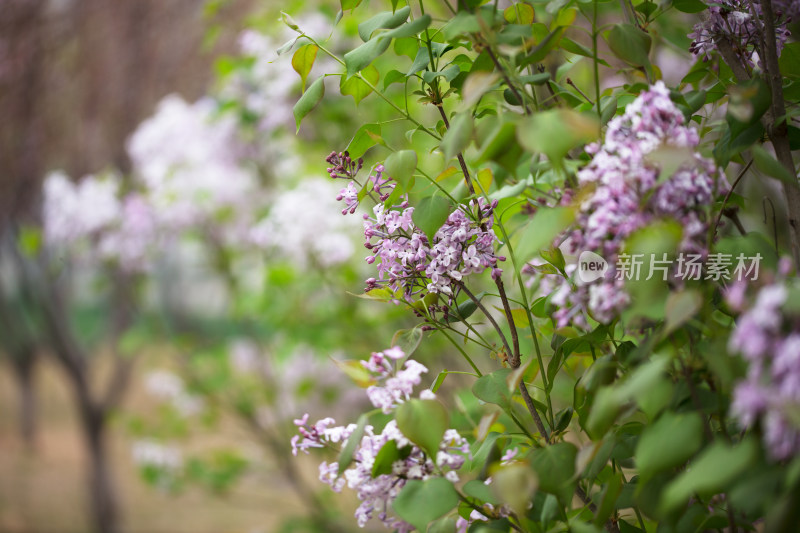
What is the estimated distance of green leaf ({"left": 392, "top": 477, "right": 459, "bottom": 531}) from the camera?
541 mm

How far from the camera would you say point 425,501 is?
55 cm

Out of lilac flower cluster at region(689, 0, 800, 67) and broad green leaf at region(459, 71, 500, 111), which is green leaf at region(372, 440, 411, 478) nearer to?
broad green leaf at region(459, 71, 500, 111)

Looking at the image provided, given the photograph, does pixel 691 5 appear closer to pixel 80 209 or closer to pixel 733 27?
pixel 733 27

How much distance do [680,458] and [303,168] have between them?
2.18m

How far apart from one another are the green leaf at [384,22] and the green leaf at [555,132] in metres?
0.21

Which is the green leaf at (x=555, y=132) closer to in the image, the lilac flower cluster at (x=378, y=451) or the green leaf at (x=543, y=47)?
the green leaf at (x=543, y=47)

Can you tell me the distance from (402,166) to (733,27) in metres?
0.37

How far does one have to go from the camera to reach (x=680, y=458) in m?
0.44

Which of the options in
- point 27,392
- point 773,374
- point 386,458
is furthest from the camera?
point 27,392

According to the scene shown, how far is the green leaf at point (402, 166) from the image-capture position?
0.62 m

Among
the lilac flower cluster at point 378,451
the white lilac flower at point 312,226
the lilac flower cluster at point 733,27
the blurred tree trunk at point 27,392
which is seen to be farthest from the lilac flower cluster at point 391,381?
the blurred tree trunk at point 27,392

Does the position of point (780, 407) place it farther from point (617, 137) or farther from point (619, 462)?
point (619, 462)

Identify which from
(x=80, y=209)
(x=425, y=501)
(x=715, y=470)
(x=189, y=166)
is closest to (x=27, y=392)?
(x=80, y=209)

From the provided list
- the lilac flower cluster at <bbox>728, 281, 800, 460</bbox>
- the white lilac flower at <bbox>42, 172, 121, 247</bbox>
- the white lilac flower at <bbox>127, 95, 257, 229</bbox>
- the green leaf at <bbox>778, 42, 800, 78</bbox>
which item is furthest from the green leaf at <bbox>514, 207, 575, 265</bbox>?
the white lilac flower at <bbox>42, 172, 121, 247</bbox>
